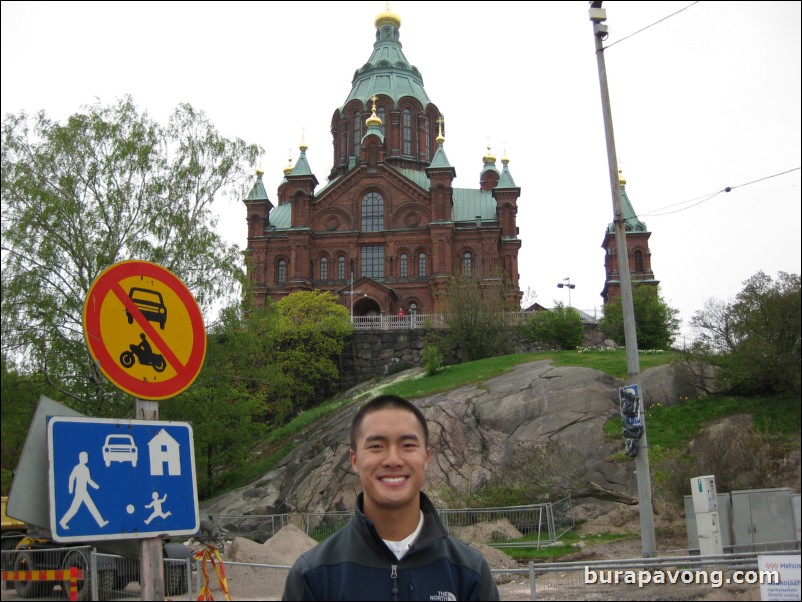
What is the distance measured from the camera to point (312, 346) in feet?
151

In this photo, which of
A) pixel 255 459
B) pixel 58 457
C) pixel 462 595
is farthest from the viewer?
pixel 255 459

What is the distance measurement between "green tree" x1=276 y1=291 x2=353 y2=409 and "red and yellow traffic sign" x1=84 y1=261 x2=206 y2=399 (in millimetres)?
37754

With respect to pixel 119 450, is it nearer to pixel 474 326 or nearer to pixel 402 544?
pixel 402 544

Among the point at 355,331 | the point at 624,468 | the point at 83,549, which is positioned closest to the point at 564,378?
the point at 624,468

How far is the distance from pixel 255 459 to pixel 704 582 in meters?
28.6

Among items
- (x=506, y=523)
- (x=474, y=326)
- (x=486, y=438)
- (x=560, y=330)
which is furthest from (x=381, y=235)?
(x=506, y=523)

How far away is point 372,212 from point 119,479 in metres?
55.0

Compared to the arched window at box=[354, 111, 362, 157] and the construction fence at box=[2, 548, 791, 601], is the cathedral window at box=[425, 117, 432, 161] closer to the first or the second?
the arched window at box=[354, 111, 362, 157]

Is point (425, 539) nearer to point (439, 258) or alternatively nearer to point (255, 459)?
point (255, 459)

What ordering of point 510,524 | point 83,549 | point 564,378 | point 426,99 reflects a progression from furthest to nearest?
point 426,99
point 564,378
point 510,524
point 83,549

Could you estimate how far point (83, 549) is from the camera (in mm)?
11219

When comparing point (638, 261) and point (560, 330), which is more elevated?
point (638, 261)

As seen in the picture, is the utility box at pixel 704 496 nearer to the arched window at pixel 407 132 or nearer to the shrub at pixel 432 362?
the shrub at pixel 432 362

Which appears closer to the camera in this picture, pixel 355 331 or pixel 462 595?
pixel 462 595
